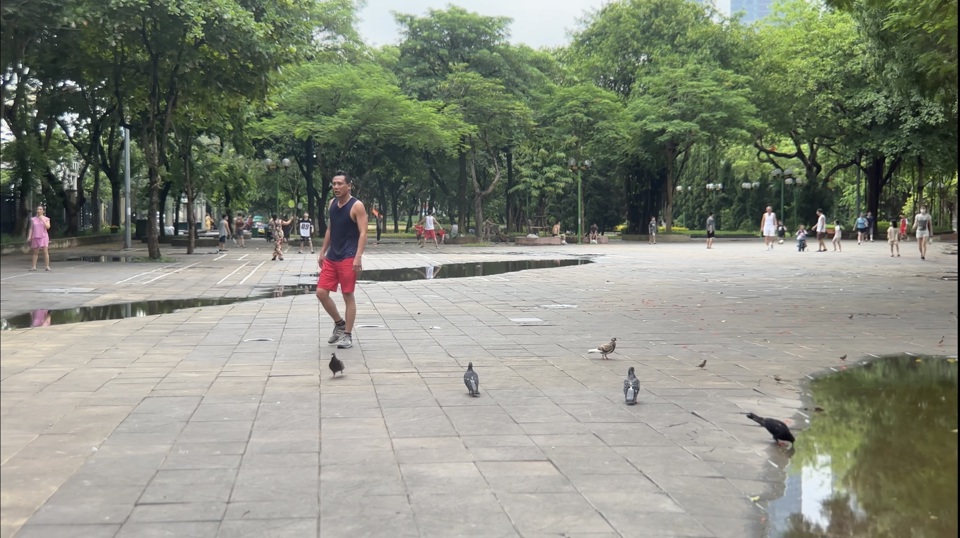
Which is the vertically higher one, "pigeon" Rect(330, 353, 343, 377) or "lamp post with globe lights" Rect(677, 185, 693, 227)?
"lamp post with globe lights" Rect(677, 185, 693, 227)

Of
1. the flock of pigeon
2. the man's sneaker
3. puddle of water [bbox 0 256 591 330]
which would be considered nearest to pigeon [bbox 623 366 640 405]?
the flock of pigeon

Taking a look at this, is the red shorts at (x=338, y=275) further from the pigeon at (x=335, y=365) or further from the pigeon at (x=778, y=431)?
the pigeon at (x=778, y=431)

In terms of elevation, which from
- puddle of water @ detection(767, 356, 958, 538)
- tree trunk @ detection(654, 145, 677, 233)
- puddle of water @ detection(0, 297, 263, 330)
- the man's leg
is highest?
tree trunk @ detection(654, 145, 677, 233)

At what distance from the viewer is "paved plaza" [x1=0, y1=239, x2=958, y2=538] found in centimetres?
361

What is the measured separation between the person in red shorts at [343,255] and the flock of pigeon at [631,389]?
1.64 meters

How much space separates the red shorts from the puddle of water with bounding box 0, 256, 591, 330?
323 centimetres

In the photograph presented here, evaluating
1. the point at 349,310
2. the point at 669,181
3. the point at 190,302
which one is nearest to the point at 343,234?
the point at 349,310

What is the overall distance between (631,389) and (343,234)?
3.83 m

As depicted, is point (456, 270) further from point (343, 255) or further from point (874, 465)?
point (874, 465)

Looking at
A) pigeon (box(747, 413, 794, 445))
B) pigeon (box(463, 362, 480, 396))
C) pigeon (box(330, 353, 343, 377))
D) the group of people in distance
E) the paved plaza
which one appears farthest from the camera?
the group of people in distance

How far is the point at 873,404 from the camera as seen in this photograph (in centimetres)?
593

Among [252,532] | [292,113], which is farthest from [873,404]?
[292,113]

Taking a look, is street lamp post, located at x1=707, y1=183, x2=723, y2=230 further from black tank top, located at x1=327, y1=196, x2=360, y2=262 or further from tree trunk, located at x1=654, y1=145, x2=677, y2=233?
black tank top, located at x1=327, y1=196, x2=360, y2=262

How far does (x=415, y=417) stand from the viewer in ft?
17.9
